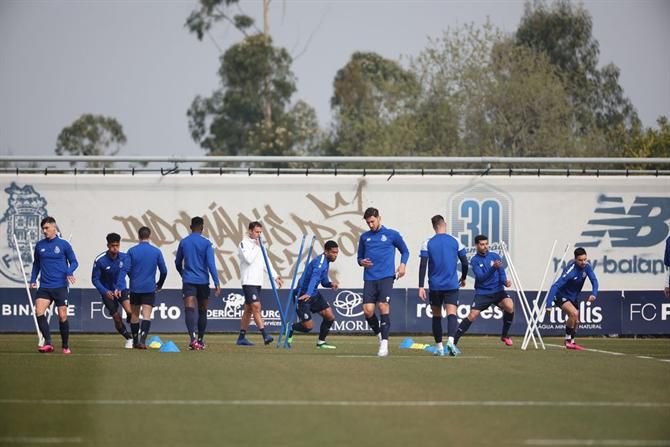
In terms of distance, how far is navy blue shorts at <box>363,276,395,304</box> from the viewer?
21.1 metres

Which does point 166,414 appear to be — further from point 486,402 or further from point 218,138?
point 218,138

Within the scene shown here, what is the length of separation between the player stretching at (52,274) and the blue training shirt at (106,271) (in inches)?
96.0

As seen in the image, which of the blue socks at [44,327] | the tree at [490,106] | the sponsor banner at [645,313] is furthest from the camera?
the tree at [490,106]

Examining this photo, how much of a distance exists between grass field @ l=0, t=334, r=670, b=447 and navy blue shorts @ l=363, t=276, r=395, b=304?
0.96 metres

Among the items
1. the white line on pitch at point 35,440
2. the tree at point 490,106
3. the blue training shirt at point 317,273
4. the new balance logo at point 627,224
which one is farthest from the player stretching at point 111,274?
the tree at point 490,106

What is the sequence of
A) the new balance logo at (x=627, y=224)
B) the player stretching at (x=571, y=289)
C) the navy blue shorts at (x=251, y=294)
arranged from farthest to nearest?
1. the new balance logo at (x=627, y=224)
2. the player stretching at (x=571, y=289)
3. the navy blue shorts at (x=251, y=294)

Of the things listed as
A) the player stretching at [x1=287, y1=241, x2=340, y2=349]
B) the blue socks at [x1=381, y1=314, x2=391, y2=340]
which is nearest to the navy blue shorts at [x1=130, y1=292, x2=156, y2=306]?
the player stretching at [x1=287, y1=241, x2=340, y2=349]

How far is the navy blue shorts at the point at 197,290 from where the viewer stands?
2250 centimetres

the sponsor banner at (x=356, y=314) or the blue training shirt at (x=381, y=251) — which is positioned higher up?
the blue training shirt at (x=381, y=251)

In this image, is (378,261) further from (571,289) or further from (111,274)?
(111,274)

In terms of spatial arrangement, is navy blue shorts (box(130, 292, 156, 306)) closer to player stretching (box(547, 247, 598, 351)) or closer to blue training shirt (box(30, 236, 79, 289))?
blue training shirt (box(30, 236, 79, 289))

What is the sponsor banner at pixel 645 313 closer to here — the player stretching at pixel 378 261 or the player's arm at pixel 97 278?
the player stretching at pixel 378 261

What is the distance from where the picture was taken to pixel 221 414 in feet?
39.9

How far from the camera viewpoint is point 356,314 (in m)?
29.8
